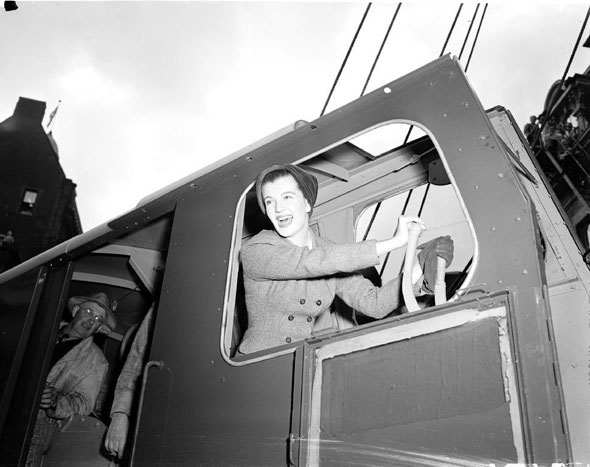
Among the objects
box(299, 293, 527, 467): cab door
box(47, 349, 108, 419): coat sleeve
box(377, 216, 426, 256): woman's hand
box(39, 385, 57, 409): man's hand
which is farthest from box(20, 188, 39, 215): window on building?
Answer: box(299, 293, 527, 467): cab door

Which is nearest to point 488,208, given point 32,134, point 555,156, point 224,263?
point 224,263

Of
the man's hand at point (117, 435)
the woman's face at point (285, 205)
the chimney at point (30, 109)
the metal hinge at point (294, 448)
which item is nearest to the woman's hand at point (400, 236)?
the woman's face at point (285, 205)

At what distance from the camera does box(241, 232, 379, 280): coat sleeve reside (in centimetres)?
212

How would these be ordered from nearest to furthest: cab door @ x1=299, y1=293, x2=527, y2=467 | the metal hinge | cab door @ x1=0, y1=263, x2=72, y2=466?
cab door @ x1=299, y1=293, x2=527, y2=467
the metal hinge
cab door @ x1=0, y1=263, x2=72, y2=466

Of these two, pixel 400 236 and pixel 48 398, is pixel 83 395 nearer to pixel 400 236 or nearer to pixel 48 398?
pixel 48 398

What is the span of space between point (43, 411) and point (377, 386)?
137 inches

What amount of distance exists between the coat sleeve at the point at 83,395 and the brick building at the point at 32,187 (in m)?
22.3

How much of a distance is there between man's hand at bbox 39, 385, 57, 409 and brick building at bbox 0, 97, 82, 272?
22.5 metres

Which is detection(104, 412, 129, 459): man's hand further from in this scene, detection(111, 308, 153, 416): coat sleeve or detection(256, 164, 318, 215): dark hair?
detection(256, 164, 318, 215): dark hair

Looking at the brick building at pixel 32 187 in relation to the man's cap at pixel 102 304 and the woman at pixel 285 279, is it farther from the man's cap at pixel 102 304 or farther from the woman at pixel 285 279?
the woman at pixel 285 279

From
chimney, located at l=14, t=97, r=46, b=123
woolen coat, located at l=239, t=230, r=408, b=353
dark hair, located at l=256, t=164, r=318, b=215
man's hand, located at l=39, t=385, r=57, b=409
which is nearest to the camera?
woolen coat, located at l=239, t=230, r=408, b=353

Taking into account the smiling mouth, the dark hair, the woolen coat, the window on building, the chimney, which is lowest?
the woolen coat

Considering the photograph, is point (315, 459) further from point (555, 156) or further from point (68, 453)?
point (555, 156)

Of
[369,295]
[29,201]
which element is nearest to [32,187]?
[29,201]
